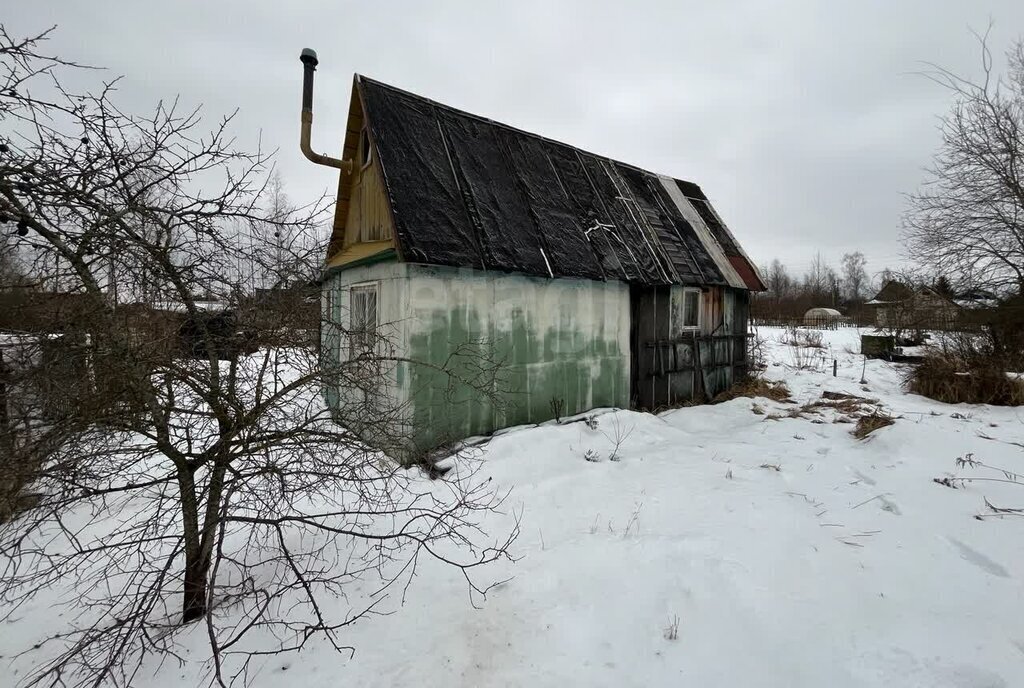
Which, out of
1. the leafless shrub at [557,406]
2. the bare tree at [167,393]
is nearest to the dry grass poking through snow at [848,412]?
the leafless shrub at [557,406]

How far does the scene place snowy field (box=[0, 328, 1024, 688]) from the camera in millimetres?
2438

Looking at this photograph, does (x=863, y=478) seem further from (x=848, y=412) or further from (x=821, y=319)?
(x=821, y=319)

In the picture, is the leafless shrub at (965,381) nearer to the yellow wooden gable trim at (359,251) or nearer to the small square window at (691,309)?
the small square window at (691,309)

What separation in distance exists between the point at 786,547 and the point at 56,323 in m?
5.15

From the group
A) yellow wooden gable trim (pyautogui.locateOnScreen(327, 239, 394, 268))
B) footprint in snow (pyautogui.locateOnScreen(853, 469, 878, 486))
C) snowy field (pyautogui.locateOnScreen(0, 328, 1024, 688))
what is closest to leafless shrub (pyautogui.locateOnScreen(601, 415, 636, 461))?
snowy field (pyautogui.locateOnScreen(0, 328, 1024, 688))

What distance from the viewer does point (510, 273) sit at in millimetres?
6266

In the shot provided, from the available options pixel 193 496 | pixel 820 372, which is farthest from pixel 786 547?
pixel 820 372

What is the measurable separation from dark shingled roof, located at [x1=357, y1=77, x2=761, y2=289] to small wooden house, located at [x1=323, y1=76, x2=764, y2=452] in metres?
0.03

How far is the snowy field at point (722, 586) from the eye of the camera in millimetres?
2438

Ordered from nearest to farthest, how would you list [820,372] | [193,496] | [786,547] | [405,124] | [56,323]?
[56,323] → [193,496] → [786,547] → [405,124] → [820,372]

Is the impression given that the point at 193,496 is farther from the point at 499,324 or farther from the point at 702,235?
the point at 702,235

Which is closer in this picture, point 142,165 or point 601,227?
point 142,165

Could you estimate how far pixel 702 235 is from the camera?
32.7ft

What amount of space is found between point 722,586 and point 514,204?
5.76 meters
